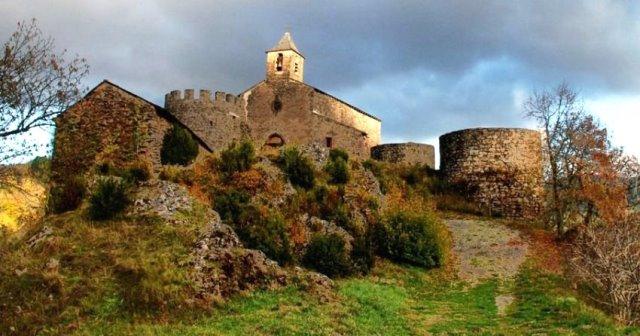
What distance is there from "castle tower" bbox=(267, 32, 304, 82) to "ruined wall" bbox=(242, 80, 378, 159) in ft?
13.8

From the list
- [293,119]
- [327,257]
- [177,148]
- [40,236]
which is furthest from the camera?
[293,119]

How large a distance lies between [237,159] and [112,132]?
7.49 m

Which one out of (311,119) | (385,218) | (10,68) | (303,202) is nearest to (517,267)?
(385,218)

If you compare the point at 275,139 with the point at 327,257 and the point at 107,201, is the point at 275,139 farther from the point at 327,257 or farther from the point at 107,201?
the point at 107,201

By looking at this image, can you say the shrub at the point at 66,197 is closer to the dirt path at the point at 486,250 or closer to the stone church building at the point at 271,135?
the stone church building at the point at 271,135

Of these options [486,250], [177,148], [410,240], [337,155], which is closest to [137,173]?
[177,148]

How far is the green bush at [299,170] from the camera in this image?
79.9ft

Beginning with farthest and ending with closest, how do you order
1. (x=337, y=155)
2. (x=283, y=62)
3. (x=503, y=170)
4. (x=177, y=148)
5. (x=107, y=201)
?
1. (x=283, y=62)
2. (x=503, y=170)
3. (x=177, y=148)
4. (x=337, y=155)
5. (x=107, y=201)

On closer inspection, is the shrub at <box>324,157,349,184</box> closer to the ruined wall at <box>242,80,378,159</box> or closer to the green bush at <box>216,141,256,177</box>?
the green bush at <box>216,141,256,177</box>

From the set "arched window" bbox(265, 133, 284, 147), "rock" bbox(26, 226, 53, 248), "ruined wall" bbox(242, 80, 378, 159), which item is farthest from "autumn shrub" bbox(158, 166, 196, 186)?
"arched window" bbox(265, 133, 284, 147)

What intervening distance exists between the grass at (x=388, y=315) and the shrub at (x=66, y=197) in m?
7.42

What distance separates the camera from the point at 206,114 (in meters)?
37.1

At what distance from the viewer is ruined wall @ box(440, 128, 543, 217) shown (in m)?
31.4

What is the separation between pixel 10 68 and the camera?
1903 centimetres
